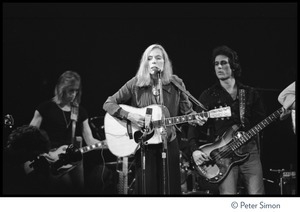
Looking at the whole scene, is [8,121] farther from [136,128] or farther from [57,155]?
[136,128]

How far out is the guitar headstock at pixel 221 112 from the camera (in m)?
3.74

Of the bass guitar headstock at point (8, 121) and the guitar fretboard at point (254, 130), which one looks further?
the bass guitar headstock at point (8, 121)

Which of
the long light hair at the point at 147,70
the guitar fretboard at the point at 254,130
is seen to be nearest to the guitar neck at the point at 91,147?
the long light hair at the point at 147,70

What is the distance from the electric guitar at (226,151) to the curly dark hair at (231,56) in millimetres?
550

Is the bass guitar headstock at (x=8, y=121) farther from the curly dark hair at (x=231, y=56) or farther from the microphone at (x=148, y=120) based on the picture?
the curly dark hair at (x=231, y=56)

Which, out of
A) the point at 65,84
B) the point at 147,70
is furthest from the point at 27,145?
the point at 147,70

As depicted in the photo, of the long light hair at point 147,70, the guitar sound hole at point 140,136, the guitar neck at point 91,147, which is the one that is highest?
Result: the long light hair at point 147,70

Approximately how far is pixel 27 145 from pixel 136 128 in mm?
1115

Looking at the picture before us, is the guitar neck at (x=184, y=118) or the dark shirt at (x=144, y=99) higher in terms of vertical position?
the dark shirt at (x=144, y=99)

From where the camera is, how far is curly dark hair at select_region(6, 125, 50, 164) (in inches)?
159

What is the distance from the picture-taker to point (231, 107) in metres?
3.90

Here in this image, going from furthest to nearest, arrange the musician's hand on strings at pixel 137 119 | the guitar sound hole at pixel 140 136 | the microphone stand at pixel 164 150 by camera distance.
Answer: the musician's hand on strings at pixel 137 119
the guitar sound hole at pixel 140 136
the microphone stand at pixel 164 150

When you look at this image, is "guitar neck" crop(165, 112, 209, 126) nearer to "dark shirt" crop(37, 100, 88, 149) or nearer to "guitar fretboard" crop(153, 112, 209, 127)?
"guitar fretboard" crop(153, 112, 209, 127)
